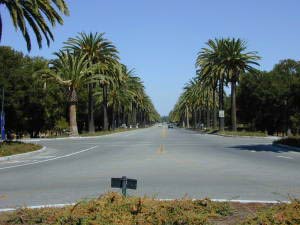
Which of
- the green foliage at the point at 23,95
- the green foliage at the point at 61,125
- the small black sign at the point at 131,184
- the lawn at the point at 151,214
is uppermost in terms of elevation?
the green foliage at the point at 23,95

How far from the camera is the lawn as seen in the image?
7.43m

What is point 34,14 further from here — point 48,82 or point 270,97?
point 270,97

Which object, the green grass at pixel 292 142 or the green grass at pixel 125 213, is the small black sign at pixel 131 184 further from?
the green grass at pixel 292 142

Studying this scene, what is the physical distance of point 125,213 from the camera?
310 inches

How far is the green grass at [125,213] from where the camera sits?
749 centimetres

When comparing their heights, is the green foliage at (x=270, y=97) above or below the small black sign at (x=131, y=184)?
above

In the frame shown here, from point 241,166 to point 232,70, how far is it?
4939 cm

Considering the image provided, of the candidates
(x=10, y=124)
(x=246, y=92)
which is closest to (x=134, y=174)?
(x=10, y=124)

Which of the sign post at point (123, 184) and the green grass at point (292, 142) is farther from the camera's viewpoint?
the green grass at point (292, 142)

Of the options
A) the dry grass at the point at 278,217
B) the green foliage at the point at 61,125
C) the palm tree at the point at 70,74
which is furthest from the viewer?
the green foliage at the point at 61,125

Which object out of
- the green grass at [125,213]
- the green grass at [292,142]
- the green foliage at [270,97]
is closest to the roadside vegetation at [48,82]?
the green foliage at [270,97]

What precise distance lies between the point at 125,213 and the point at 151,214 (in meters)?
0.37

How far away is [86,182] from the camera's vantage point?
15.0m

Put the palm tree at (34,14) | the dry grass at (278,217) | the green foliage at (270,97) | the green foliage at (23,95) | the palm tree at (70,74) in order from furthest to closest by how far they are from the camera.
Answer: the green foliage at (270,97) < the green foliage at (23,95) < the palm tree at (70,74) < the palm tree at (34,14) < the dry grass at (278,217)
